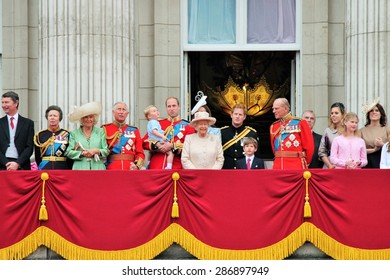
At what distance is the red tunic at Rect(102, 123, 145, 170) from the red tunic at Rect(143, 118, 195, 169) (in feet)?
0.89

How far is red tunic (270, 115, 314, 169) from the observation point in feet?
52.9

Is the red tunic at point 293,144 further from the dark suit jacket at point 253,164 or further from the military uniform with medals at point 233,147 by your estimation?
the military uniform with medals at point 233,147

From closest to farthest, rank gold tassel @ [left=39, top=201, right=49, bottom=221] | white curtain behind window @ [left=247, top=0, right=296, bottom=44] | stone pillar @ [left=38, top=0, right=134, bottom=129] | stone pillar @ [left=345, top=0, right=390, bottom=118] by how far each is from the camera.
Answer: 1. gold tassel @ [left=39, top=201, right=49, bottom=221]
2. stone pillar @ [left=38, top=0, right=134, bottom=129]
3. stone pillar @ [left=345, top=0, right=390, bottom=118]
4. white curtain behind window @ [left=247, top=0, right=296, bottom=44]

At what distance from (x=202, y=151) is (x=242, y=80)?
6.11 meters

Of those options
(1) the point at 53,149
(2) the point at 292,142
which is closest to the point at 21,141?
(1) the point at 53,149

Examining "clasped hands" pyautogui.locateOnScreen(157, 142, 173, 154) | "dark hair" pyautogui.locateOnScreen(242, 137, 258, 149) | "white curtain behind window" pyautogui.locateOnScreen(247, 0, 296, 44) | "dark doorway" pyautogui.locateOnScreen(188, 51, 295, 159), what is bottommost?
"clasped hands" pyautogui.locateOnScreen(157, 142, 173, 154)

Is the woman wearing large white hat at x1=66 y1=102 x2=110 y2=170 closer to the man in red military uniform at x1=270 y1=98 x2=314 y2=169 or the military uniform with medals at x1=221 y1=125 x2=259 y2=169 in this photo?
the military uniform with medals at x1=221 y1=125 x2=259 y2=169

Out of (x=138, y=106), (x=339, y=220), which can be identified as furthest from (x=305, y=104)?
(x=339, y=220)

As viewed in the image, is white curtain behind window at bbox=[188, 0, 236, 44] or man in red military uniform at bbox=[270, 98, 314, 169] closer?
man in red military uniform at bbox=[270, 98, 314, 169]

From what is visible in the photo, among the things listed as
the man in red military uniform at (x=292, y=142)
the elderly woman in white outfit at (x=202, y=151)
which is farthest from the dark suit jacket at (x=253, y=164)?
the elderly woman in white outfit at (x=202, y=151)

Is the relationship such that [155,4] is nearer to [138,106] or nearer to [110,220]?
[138,106]

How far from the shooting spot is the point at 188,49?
21016 millimetres

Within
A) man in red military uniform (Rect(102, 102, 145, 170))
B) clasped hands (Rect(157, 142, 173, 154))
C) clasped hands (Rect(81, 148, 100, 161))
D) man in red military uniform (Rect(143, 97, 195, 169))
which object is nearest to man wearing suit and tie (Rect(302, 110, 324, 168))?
man in red military uniform (Rect(143, 97, 195, 169))

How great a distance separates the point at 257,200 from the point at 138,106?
6.16 meters
